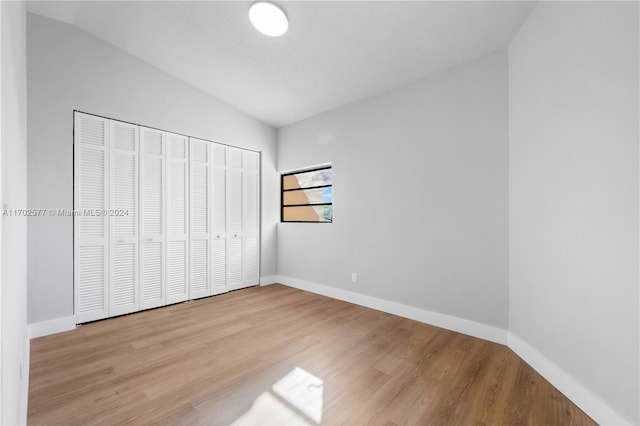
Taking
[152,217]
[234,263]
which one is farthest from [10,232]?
[234,263]

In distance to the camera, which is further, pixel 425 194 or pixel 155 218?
pixel 155 218

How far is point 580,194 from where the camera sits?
5.58 feet

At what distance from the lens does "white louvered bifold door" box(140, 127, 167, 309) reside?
335 centimetres

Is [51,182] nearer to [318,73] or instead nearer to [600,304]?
[318,73]

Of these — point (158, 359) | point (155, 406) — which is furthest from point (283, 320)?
point (155, 406)

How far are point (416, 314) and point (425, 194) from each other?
1.37 metres

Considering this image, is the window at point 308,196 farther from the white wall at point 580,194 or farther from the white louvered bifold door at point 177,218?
the white wall at point 580,194

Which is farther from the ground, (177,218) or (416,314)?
(177,218)

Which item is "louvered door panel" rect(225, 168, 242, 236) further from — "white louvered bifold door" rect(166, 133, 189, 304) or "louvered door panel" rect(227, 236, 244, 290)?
"white louvered bifold door" rect(166, 133, 189, 304)

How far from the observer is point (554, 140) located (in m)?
1.92

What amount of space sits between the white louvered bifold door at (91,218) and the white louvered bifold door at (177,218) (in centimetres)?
67

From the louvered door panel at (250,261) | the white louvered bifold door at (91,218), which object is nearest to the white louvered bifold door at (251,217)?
the louvered door panel at (250,261)

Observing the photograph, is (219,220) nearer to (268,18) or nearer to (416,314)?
(268,18)

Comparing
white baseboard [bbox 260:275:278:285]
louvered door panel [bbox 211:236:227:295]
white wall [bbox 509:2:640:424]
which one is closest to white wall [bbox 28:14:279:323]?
louvered door panel [bbox 211:236:227:295]
